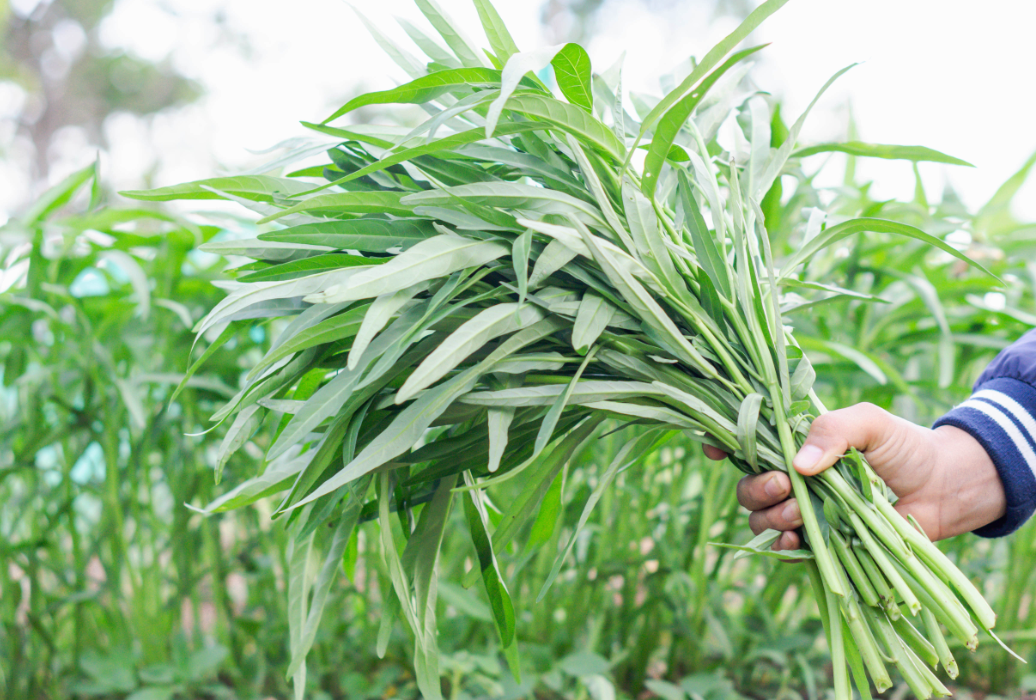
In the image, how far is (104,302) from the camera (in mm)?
1129

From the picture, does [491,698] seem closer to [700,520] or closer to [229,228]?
[700,520]

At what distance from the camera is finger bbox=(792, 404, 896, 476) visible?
53 centimetres

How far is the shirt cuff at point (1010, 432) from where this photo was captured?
672 mm

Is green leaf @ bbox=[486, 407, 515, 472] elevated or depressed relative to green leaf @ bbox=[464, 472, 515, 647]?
elevated

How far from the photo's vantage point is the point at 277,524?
1.14 meters

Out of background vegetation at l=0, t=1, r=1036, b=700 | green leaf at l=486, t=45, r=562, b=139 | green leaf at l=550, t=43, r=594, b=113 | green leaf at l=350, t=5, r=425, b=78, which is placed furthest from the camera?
background vegetation at l=0, t=1, r=1036, b=700

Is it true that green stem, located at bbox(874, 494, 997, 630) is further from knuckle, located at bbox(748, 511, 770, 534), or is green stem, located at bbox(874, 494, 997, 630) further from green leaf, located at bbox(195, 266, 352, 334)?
green leaf, located at bbox(195, 266, 352, 334)

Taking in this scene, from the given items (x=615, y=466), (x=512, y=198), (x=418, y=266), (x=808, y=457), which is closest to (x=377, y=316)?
(x=418, y=266)

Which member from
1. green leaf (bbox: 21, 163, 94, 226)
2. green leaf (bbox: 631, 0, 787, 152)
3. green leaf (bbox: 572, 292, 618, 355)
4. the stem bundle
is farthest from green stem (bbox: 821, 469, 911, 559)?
green leaf (bbox: 21, 163, 94, 226)

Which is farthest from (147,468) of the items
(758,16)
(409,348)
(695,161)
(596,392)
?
(758,16)

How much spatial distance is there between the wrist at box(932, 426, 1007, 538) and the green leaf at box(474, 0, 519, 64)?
594 millimetres

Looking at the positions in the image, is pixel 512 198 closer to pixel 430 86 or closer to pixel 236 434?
pixel 430 86

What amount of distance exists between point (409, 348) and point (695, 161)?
1.06 feet

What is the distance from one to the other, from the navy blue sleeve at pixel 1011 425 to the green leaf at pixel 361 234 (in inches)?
24.7
